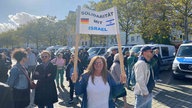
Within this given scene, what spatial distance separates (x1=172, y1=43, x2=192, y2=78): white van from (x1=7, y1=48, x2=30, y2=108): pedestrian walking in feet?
29.5

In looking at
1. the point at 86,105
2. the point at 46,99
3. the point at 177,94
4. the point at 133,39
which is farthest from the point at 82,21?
the point at 133,39

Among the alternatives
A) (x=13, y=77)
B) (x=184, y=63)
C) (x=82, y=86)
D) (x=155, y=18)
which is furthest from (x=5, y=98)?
(x=155, y=18)

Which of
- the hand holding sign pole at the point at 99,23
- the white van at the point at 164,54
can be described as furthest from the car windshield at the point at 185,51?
the hand holding sign pole at the point at 99,23

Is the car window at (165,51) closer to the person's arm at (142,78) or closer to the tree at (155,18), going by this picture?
the tree at (155,18)

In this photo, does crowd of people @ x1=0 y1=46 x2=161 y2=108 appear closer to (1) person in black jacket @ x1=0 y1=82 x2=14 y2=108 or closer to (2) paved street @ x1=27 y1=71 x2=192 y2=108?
(1) person in black jacket @ x1=0 y1=82 x2=14 y2=108

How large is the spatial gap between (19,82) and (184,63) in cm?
920

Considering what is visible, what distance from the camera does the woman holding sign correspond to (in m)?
3.77

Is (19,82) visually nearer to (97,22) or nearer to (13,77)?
(13,77)

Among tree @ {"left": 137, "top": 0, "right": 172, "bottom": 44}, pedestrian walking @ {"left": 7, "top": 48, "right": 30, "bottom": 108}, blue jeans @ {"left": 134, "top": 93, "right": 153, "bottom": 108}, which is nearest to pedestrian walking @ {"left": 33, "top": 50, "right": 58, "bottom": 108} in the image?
pedestrian walking @ {"left": 7, "top": 48, "right": 30, "bottom": 108}

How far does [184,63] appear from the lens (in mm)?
11852

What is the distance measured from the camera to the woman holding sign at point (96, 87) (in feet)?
12.4

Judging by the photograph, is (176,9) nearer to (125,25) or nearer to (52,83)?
(125,25)

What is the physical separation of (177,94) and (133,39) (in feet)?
154

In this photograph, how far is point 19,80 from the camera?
465 cm
